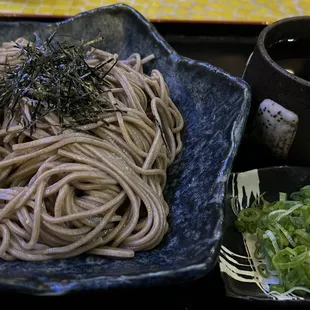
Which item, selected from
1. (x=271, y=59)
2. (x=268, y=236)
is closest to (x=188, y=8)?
(x=271, y=59)

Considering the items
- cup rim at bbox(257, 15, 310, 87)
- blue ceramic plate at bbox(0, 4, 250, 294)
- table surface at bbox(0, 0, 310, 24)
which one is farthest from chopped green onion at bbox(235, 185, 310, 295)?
table surface at bbox(0, 0, 310, 24)

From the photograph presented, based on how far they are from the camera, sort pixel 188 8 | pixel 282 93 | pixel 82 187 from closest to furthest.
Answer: pixel 82 187 → pixel 282 93 → pixel 188 8

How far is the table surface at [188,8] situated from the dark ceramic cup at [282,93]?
0.80 m

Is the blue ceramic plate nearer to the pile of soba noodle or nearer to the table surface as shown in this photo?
the pile of soba noodle

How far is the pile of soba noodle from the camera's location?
4.61ft

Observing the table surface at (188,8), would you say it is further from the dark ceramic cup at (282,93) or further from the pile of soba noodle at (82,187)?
the pile of soba noodle at (82,187)

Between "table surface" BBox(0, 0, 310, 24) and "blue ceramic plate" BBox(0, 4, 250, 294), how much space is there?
0.56 metres

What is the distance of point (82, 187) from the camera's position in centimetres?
146

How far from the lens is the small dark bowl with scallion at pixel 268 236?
4.75ft

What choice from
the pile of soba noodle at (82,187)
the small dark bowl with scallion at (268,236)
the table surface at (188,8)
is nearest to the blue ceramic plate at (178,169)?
the pile of soba noodle at (82,187)

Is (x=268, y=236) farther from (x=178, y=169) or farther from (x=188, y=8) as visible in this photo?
(x=188, y=8)

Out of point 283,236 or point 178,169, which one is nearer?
point 283,236

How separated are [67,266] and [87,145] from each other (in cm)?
38

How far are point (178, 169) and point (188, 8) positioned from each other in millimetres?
1393
